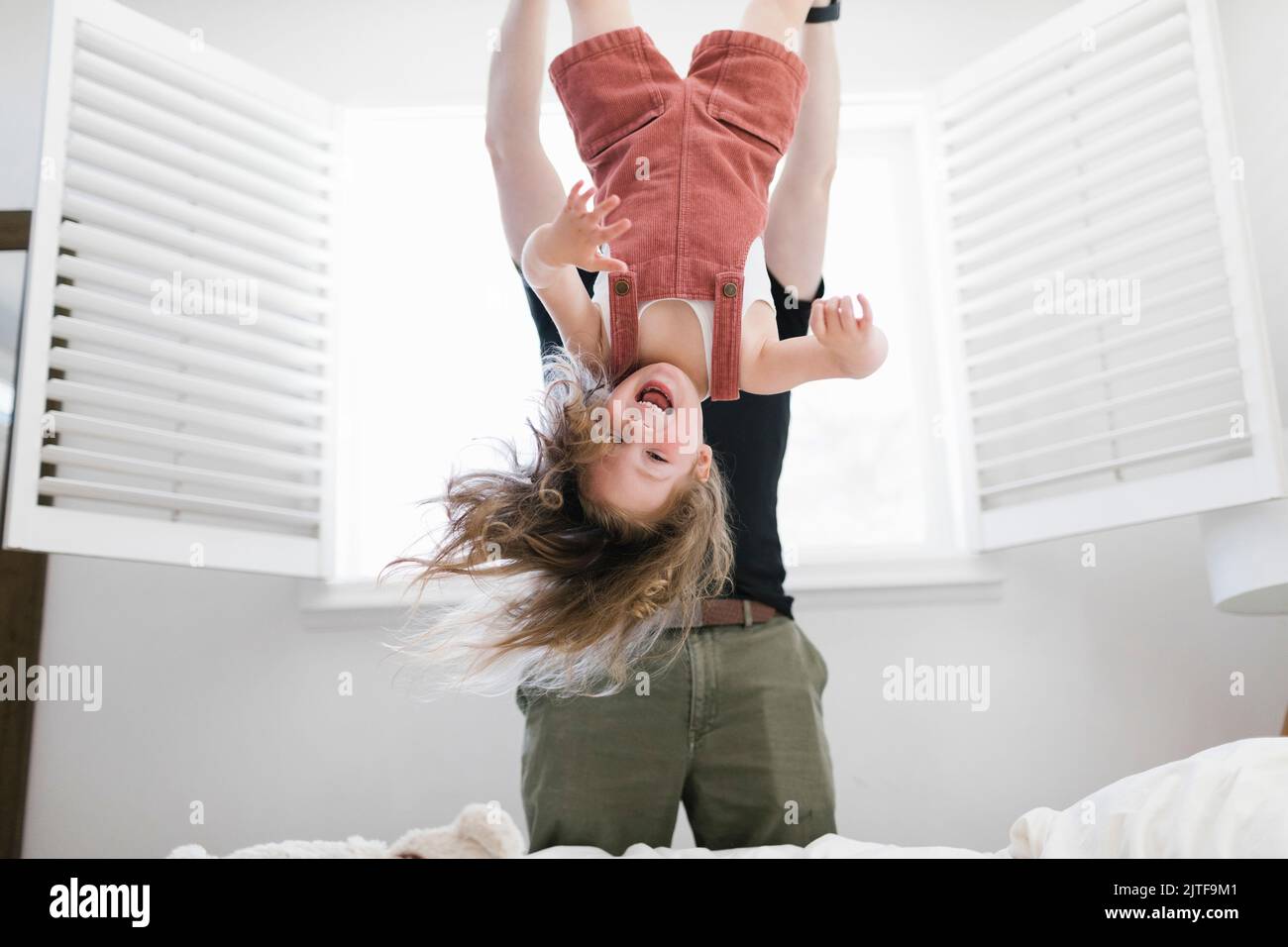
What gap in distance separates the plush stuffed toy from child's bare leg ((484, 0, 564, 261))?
70cm

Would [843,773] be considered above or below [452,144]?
below

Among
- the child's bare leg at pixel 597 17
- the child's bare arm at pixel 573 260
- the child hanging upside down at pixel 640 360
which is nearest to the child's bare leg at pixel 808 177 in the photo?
the child hanging upside down at pixel 640 360

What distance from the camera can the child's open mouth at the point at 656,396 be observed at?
119 centimetres

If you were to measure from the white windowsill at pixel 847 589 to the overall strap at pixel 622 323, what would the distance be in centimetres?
90

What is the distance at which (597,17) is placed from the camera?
4.17ft

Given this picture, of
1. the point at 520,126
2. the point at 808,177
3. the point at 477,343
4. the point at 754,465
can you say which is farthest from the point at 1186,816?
the point at 477,343

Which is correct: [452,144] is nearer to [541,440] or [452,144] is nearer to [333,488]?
[333,488]

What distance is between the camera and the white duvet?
86 cm

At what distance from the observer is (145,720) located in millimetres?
2045

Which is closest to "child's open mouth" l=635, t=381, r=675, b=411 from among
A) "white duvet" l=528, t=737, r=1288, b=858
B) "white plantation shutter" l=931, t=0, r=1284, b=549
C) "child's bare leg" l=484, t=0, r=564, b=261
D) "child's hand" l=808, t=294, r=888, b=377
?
"child's hand" l=808, t=294, r=888, b=377

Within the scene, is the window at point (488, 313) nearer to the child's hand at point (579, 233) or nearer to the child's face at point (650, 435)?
the child's face at point (650, 435)

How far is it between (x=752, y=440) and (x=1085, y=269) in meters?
0.81

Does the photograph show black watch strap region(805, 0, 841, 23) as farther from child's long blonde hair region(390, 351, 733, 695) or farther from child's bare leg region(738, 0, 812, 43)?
child's long blonde hair region(390, 351, 733, 695)
